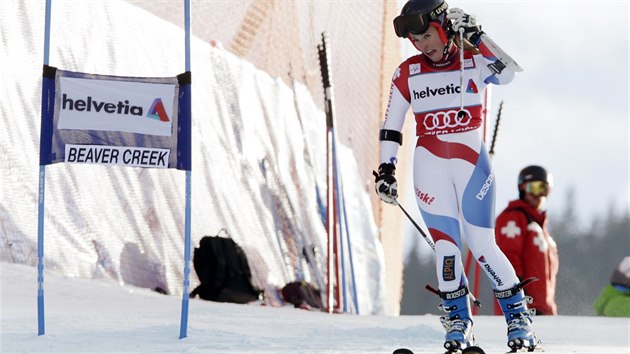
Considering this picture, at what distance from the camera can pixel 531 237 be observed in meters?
8.20

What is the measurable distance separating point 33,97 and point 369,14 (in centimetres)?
439

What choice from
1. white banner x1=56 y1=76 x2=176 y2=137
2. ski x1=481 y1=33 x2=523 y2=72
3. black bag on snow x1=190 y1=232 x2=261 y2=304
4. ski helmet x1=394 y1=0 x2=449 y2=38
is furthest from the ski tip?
black bag on snow x1=190 y1=232 x2=261 y2=304

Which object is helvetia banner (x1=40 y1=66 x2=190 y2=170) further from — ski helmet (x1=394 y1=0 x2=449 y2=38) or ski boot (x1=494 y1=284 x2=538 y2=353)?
ski boot (x1=494 y1=284 x2=538 y2=353)

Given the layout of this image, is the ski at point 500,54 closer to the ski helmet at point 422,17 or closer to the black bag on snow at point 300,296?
the ski helmet at point 422,17

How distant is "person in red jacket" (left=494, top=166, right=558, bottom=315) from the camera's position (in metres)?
8.14

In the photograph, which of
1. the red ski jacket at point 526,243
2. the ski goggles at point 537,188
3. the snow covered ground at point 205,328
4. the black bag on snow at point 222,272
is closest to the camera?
the snow covered ground at point 205,328

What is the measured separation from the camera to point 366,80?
1212 centimetres

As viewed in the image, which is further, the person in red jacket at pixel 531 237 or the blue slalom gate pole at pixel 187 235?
the person in red jacket at pixel 531 237

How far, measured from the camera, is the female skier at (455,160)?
195 inches

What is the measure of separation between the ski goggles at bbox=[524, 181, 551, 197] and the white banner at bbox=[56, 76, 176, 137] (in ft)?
12.2

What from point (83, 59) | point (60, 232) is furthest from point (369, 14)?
point (60, 232)

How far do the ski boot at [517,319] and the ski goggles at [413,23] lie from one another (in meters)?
1.22

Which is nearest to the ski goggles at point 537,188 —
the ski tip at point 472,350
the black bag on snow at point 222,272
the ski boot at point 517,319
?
the black bag on snow at point 222,272

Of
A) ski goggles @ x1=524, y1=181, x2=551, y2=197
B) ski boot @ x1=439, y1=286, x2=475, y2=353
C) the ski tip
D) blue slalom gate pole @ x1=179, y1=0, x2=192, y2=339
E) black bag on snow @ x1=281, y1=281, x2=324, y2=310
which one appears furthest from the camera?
black bag on snow @ x1=281, y1=281, x2=324, y2=310
